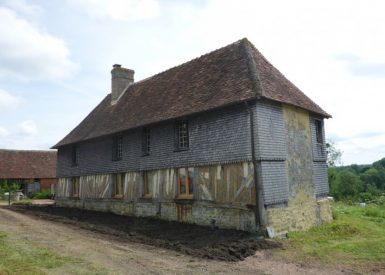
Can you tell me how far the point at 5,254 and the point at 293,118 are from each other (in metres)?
11.5

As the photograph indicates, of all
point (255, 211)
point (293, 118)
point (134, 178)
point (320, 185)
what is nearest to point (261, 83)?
point (293, 118)

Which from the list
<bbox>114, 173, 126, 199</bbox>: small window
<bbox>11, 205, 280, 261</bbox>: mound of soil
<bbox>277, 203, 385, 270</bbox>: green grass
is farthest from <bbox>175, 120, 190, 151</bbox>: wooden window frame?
<bbox>277, 203, 385, 270</bbox>: green grass

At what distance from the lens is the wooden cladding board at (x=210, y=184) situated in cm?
1283

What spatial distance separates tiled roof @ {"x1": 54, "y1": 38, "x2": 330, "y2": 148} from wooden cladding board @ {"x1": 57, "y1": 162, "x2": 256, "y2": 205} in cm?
246

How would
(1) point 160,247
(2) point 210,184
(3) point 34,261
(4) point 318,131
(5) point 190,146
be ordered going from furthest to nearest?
(4) point 318,131, (5) point 190,146, (2) point 210,184, (1) point 160,247, (3) point 34,261

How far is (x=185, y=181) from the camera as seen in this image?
15.2 meters

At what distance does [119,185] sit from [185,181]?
226 inches

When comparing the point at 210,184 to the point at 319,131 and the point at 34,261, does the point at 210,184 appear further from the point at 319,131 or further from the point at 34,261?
the point at 34,261

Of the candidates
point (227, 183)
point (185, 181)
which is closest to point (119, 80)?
point (185, 181)

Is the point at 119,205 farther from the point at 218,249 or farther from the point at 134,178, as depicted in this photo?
the point at 218,249

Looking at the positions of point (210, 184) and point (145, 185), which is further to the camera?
point (145, 185)

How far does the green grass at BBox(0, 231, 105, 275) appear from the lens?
7.70m

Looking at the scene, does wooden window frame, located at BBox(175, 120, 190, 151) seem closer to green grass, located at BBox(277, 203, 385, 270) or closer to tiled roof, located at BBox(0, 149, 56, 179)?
green grass, located at BBox(277, 203, 385, 270)

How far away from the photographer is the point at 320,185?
52.1ft
